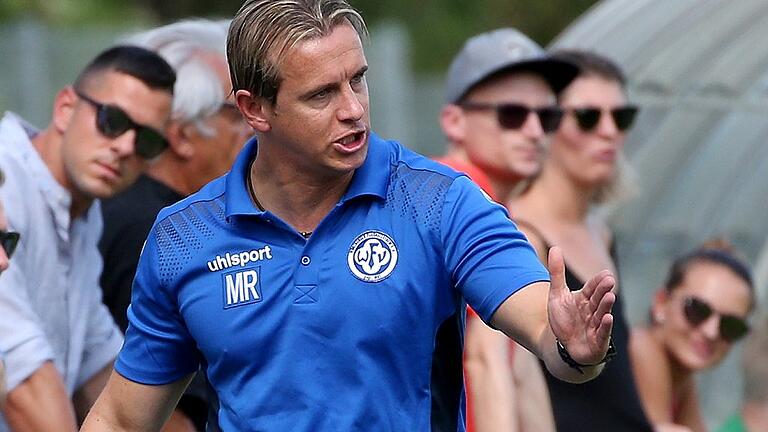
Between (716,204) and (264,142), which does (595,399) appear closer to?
(264,142)

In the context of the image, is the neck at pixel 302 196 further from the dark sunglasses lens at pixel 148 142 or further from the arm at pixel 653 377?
the arm at pixel 653 377

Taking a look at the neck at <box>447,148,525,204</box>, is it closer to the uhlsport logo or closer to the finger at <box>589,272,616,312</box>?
the uhlsport logo

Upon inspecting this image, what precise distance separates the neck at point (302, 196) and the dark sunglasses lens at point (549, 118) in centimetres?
227

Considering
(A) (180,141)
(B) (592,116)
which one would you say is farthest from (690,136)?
(A) (180,141)

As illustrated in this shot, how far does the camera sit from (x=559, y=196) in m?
6.03

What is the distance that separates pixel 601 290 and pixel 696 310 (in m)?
3.82

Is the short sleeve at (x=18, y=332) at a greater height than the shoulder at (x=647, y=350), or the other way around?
the short sleeve at (x=18, y=332)

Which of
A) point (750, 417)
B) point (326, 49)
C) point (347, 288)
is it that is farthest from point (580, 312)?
point (750, 417)

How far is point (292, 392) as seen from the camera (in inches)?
141

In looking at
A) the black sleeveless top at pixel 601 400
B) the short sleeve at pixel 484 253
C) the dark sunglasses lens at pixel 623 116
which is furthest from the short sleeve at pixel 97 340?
the dark sunglasses lens at pixel 623 116

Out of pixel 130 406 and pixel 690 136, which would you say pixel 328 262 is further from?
pixel 690 136

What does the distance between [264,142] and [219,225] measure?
21cm

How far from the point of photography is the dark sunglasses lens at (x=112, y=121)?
5.34m

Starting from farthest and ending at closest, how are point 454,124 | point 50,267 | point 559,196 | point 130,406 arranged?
point 559,196 → point 454,124 → point 50,267 → point 130,406
